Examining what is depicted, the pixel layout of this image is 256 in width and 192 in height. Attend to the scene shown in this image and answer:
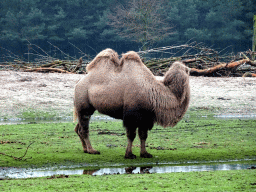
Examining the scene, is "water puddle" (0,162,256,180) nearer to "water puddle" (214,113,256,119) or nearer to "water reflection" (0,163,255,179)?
"water reflection" (0,163,255,179)

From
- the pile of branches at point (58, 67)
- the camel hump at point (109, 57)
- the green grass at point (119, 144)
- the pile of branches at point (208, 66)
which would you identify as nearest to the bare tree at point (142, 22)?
the pile of branches at point (208, 66)

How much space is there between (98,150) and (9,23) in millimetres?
44308

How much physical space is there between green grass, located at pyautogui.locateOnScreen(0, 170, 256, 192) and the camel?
1.63m

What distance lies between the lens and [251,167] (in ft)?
22.2

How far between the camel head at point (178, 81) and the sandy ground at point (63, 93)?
7.23 m

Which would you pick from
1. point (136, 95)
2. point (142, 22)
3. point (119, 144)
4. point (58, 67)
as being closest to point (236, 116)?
point (119, 144)

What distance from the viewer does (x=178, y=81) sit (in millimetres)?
7707

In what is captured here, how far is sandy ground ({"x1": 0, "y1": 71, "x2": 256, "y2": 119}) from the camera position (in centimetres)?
1493

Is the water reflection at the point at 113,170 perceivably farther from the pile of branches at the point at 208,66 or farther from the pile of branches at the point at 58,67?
the pile of branches at the point at 58,67

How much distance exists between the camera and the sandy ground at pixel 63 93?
14.9m

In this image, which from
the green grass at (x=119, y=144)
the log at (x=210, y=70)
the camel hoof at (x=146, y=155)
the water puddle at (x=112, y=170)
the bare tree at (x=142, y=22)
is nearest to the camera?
the water puddle at (x=112, y=170)

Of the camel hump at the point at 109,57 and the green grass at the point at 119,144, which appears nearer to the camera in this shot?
the green grass at the point at 119,144

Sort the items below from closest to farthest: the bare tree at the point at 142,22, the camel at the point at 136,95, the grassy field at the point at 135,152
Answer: the grassy field at the point at 135,152, the camel at the point at 136,95, the bare tree at the point at 142,22

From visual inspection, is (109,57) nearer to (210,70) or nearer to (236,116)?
(236,116)
